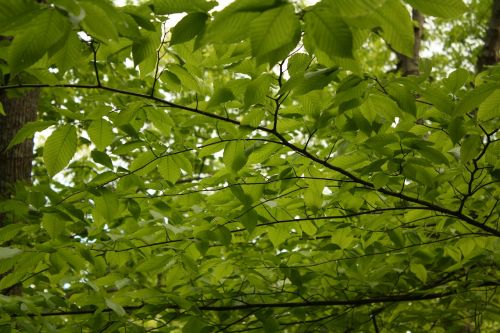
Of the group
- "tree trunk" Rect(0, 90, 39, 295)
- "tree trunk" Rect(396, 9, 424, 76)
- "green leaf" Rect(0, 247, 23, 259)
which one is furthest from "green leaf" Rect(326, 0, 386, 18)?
"tree trunk" Rect(396, 9, 424, 76)

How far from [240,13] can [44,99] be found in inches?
164

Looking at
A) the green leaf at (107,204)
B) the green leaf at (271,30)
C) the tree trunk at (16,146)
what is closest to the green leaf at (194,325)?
the green leaf at (107,204)

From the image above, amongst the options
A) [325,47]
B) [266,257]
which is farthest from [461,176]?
[325,47]

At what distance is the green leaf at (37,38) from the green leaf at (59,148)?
567 mm

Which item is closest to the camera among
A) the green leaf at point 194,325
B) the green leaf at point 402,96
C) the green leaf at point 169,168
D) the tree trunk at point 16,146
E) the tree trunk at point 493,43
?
the green leaf at point 402,96

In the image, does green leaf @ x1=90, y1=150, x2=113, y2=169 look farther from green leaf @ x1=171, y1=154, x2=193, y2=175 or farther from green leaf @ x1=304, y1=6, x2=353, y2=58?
green leaf @ x1=304, y1=6, x2=353, y2=58

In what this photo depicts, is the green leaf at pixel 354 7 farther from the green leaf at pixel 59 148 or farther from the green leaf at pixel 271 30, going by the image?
the green leaf at pixel 59 148

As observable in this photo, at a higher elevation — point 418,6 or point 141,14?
point 141,14

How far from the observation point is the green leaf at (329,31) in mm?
867

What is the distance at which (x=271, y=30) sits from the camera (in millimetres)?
878

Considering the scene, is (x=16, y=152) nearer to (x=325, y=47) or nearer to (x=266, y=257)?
(x=266, y=257)

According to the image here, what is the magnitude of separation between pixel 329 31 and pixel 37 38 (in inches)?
22.6

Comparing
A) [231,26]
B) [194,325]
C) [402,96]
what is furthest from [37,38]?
[194,325]

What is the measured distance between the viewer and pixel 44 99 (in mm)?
4562
